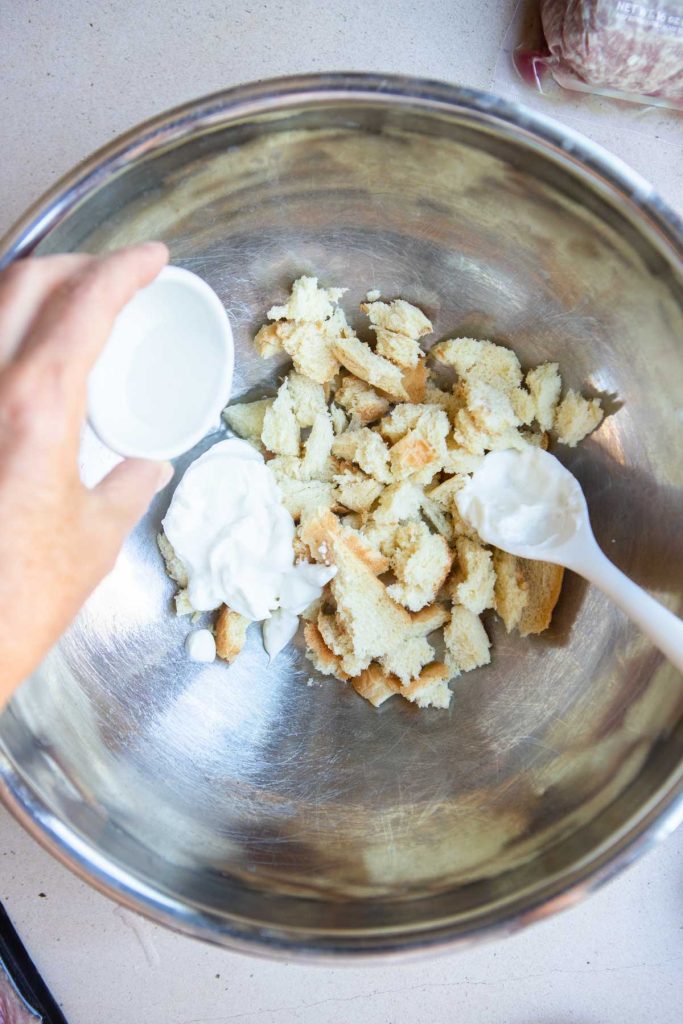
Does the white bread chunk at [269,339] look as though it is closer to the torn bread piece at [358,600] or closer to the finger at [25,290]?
the torn bread piece at [358,600]

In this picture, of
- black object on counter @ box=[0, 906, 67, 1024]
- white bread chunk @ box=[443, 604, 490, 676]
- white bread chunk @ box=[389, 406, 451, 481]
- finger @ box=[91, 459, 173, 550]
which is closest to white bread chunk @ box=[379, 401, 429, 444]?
white bread chunk @ box=[389, 406, 451, 481]

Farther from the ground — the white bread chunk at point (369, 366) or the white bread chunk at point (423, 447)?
the white bread chunk at point (369, 366)

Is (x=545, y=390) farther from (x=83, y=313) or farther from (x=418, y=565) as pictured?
(x=83, y=313)

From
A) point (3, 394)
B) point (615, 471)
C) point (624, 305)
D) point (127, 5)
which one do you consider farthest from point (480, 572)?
point (127, 5)

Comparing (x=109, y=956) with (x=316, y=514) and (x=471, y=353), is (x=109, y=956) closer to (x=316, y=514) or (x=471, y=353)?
(x=316, y=514)

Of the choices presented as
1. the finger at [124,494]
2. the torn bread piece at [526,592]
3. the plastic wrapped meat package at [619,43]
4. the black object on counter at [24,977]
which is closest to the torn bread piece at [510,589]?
the torn bread piece at [526,592]

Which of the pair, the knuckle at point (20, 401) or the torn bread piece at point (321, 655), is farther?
the torn bread piece at point (321, 655)

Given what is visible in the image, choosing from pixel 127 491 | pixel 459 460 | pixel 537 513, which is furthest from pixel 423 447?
pixel 127 491
